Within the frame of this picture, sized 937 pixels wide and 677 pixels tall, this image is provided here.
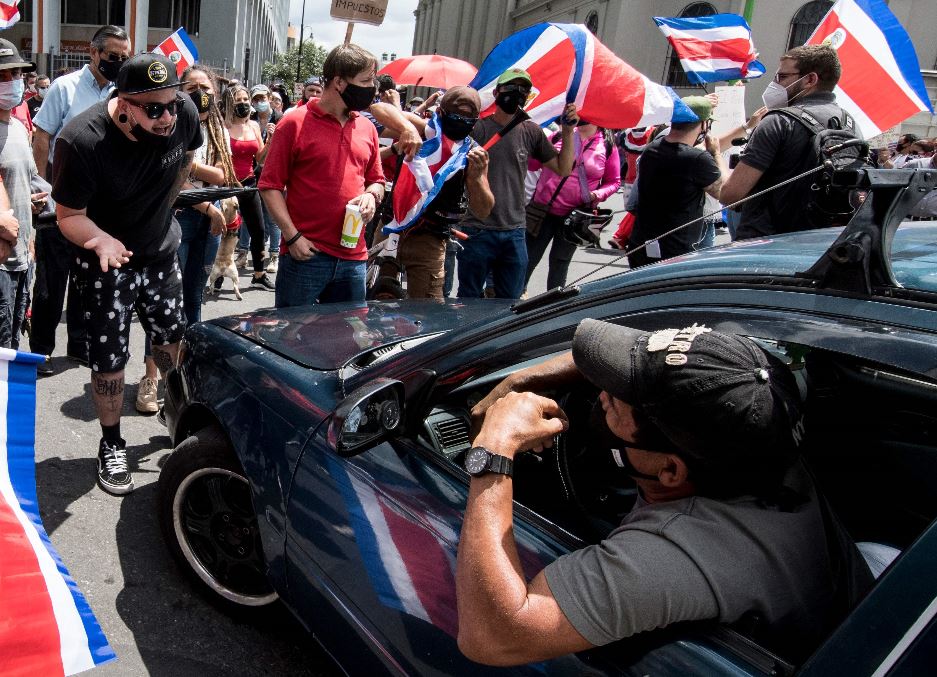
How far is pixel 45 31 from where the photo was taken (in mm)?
31375

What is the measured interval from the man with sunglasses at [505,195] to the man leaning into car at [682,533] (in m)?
3.40

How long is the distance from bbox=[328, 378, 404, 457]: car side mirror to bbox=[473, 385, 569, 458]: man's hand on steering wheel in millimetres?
376

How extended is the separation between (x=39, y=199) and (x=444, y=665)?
328 centimetres

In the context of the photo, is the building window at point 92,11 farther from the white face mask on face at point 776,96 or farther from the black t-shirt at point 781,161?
the black t-shirt at point 781,161

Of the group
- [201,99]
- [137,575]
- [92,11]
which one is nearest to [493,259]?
[201,99]

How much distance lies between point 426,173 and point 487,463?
328cm

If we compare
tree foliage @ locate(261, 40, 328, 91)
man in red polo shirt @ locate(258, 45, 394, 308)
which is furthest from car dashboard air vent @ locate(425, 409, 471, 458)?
tree foliage @ locate(261, 40, 328, 91)

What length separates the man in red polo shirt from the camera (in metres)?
3.75

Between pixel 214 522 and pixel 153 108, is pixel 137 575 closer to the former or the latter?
pixel 214 522

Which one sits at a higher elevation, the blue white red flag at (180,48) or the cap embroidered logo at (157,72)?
the blue white red flag at (180,48)

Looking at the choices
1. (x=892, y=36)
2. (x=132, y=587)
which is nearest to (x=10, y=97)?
(x=132, y=587)

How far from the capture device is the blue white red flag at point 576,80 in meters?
5.59

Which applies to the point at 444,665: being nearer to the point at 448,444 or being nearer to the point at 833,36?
the point at 448,444

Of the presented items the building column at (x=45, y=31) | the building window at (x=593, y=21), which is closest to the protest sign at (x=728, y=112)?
the building column at (x=45, y=31)
